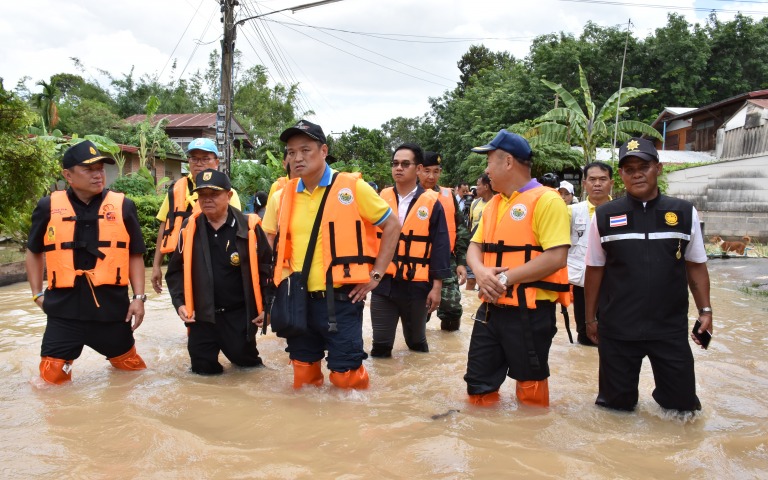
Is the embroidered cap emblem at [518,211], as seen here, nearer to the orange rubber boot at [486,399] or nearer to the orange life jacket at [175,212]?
the orange rubber boot at [486,399]

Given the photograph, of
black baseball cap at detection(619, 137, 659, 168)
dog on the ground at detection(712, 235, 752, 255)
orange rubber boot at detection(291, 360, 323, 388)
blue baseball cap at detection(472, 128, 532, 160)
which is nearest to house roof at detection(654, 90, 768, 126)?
dog on the ground at detection(712, 235, 752, 255)

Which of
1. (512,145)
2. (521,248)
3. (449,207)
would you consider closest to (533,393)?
(521,248)

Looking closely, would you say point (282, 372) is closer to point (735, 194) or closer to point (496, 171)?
point (496, 171)

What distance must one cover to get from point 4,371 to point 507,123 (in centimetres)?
2982

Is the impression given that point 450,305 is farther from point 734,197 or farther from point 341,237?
point 734,197

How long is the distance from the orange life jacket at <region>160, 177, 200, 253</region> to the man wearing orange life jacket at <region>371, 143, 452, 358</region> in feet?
6.45

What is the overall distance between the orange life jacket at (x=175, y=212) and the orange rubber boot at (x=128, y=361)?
1.12m

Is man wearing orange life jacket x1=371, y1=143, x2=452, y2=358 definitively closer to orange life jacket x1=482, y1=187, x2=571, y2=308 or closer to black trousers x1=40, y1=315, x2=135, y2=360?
orange life jacket x1=482, y1=187, x2=571, y2=308

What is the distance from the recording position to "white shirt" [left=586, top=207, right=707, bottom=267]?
3871 millimetres

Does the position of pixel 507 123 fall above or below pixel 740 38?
below

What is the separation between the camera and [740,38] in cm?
3622

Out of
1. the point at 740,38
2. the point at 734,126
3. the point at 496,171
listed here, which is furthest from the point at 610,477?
Result: the point at 740,38

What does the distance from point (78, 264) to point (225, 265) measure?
3.50 ft

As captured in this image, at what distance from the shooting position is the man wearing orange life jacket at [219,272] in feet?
15.6
